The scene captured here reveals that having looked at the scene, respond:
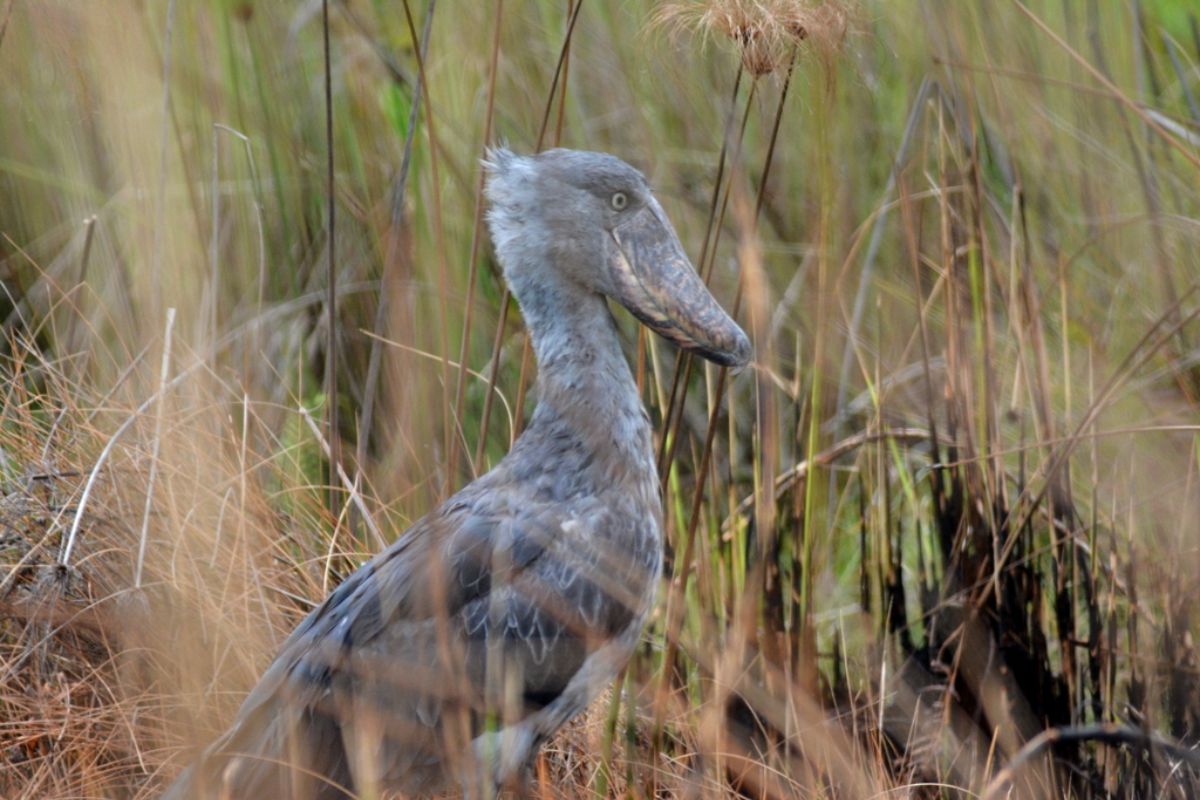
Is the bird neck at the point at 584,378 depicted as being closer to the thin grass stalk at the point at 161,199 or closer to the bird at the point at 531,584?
the bird at the point at 531,584

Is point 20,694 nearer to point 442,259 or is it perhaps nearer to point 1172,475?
point 442,259

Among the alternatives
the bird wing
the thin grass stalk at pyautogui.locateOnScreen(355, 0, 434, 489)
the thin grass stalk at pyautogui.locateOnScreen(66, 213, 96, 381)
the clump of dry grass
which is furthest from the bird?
the thin grass stalk at pyautogui.locateOnScreen(66, 213, 96, 381)

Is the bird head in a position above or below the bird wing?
above

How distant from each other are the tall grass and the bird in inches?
3.7

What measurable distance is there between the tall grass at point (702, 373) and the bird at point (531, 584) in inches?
3.7

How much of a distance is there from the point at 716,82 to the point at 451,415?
1.03m

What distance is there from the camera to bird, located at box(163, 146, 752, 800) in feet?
7.45

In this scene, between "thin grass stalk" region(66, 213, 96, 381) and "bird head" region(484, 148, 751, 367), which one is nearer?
"bird head" region(484, 148, 751, 367)

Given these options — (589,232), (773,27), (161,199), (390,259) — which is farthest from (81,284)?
(773,27)

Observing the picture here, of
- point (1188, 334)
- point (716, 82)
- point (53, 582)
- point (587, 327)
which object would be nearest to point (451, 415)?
point (587, 327)

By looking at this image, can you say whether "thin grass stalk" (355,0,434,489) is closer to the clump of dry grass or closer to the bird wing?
the bird wing

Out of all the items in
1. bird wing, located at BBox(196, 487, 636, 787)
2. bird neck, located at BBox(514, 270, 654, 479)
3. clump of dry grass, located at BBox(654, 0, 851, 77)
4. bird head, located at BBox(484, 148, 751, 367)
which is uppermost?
clump of dry grass, located at BBox(654, 0, 851, 77)

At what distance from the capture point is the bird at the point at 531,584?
2271 mm

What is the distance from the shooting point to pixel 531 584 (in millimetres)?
2369
